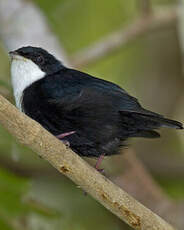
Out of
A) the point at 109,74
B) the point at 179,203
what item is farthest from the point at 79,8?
the point at 179,203

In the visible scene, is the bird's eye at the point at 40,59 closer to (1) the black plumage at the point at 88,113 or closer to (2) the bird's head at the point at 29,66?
(2) the bird's head at the point at 29,66

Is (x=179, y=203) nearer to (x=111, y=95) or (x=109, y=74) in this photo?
(x=111, y=95)

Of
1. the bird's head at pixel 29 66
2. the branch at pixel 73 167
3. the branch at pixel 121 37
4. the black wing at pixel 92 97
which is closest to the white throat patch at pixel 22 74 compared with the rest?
the bird's head at pixel 29 66

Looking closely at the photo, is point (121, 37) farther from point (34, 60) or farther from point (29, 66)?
point (29, 66)

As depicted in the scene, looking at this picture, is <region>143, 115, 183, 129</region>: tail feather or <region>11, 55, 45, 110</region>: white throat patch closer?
<region>143, 115, 183, 129</region>: tail feather

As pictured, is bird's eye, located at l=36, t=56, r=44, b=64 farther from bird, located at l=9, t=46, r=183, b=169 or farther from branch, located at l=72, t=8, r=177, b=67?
branch, located at l=72, t=8, r=177, b=67

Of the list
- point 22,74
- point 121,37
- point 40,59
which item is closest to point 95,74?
point 121,37

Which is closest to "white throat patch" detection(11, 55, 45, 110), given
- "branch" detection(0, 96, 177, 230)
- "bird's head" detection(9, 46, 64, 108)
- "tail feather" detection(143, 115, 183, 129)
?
"bird's head" detection(9, 46, 64, 108)
